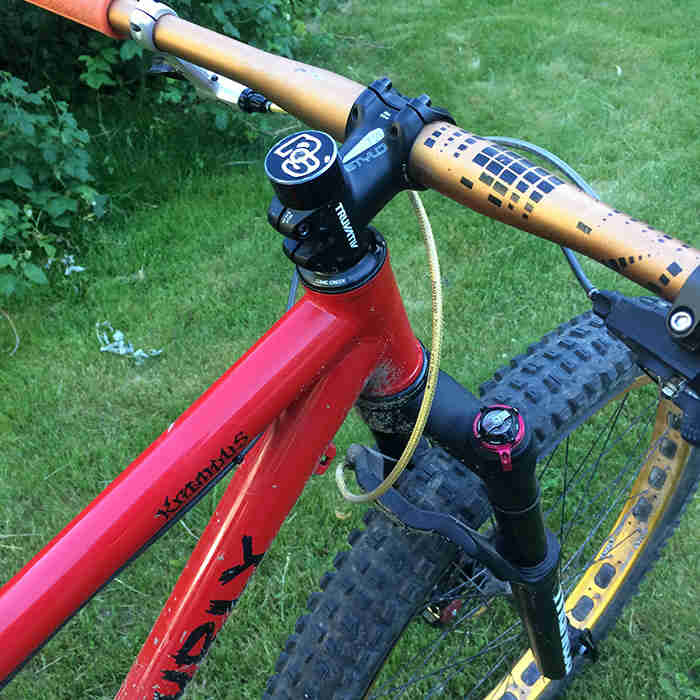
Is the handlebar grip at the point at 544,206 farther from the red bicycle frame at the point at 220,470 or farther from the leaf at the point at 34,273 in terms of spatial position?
the leaf at the point at 34,273

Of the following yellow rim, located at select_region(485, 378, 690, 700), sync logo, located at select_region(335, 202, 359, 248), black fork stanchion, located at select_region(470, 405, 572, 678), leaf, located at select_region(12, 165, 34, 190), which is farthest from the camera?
leaf, located at select_region(12, 165, 34, 190)

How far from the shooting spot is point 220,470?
896 millimetres

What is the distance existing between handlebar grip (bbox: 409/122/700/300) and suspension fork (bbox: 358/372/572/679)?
14.3 inches

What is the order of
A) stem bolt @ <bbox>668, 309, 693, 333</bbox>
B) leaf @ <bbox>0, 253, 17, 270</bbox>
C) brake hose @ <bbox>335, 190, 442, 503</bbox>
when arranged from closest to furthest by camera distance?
1. stem bolt @ <bbox>668, 309, 693, 333</bbox>
2. brake hose @ <bbox>335, 190, 442, 503</bbox>
3. leaf @ <bbox>0, 253, 17, 270</bbox>

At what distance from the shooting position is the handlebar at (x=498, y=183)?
0.68m

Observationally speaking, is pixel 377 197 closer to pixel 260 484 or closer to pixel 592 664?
pixel 260 484

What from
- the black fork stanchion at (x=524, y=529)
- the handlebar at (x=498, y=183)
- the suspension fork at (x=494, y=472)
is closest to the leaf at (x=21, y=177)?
the handlebar at (x=498, y=183)

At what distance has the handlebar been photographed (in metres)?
0.68

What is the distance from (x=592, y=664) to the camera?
192 cm

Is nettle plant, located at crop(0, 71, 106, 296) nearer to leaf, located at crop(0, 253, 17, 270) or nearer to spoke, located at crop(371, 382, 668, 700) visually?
leaf, located at crop(0, 253, 17, 270)

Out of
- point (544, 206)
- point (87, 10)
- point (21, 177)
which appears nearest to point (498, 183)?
point (544, 206)

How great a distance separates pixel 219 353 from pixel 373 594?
1723 millimetres

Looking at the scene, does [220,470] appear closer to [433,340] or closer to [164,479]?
[164,479]

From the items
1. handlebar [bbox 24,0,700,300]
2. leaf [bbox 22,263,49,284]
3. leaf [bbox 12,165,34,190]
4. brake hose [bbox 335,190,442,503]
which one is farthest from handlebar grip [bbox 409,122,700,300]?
leaf [bbox 12,165,34,190]
